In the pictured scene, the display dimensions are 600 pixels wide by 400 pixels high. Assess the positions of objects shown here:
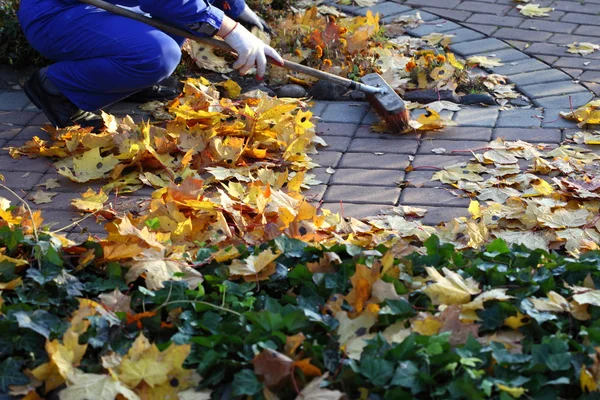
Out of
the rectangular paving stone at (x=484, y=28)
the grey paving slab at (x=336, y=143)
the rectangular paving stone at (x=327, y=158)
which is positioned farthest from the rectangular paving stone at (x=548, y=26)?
the rectangular paving stone at (x=327, y=158)

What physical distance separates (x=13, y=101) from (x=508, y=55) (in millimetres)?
2653

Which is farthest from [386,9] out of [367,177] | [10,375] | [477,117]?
[10,375]

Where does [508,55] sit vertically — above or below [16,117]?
below

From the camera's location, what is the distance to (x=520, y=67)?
4.30 metres

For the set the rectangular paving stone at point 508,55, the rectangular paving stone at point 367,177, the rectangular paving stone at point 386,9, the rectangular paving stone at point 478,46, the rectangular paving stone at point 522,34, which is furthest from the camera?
the rectangular paving stone at point 386,9

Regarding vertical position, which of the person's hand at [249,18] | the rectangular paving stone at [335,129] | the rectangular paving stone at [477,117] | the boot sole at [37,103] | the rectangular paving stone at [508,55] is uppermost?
the person's hand at [249,18]

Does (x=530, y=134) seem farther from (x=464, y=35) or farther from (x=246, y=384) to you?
(x=246, y=384)

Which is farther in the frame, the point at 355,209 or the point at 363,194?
the point at 363,194

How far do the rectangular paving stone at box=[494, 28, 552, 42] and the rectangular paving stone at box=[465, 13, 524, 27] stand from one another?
0.10m

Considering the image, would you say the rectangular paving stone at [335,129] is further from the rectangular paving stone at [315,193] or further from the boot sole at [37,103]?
the boot sole at [37,103]

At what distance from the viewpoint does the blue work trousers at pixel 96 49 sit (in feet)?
11.7

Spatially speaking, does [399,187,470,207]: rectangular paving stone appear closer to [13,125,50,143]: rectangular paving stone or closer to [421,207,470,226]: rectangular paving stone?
[421,207,470,226]: rectangular paving stone

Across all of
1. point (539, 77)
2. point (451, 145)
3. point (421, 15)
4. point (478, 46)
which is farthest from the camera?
point (421, 15)

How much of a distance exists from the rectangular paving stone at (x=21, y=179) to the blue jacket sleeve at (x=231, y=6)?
125cm
